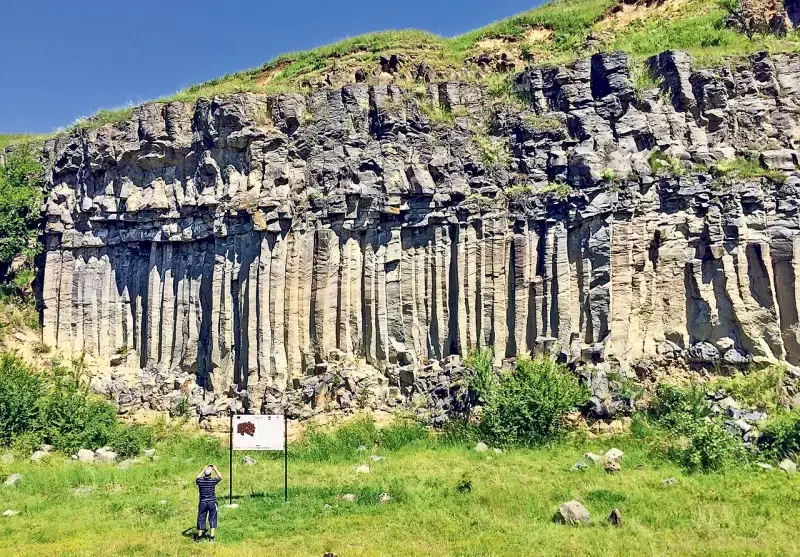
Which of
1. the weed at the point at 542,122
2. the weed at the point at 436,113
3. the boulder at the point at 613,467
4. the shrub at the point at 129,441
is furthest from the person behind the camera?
the weed at the point at 436,113

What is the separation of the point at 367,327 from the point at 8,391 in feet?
41.9

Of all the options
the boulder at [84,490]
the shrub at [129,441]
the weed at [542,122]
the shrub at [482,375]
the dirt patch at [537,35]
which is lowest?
the boulder at [84,490]

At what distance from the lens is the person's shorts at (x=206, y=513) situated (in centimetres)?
1423

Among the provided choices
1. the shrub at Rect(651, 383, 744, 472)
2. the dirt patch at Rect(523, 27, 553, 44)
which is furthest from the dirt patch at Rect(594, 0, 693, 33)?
the shrub at Rect(651, 383, 744, 472)

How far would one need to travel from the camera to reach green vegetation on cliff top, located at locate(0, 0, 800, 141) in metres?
30.7

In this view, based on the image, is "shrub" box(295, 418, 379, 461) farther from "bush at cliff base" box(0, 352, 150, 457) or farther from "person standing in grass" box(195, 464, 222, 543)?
"person standing in grass" box(195, 464, 222, 543)

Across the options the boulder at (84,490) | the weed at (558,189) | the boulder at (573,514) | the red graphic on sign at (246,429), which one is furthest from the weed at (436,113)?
the boulder at (84,490)

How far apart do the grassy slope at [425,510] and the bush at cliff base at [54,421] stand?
2.32 m

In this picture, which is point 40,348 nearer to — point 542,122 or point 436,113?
point 436,113

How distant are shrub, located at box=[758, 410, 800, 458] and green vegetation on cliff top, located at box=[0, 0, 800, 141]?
657 inches

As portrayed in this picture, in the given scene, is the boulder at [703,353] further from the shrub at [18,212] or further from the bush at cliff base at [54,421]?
the shrub at [18,212]

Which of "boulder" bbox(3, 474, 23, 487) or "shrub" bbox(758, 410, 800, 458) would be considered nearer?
"shrub" bbox(758, 410, 800, 458)

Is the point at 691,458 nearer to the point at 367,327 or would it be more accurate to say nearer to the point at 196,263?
the point at 367,327

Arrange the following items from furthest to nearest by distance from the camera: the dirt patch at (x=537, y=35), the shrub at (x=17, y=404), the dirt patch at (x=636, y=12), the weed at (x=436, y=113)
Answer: the dirt patch at (x=537, y=35) → the dirt patch at (x=636, y=12) → the weed at (x=436, y=113) → the shrub at (x=17, y=404)
